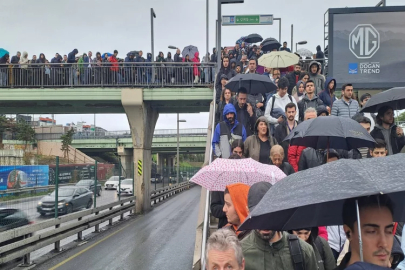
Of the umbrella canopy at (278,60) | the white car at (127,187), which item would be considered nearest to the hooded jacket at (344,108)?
the umbrella canopy at (278,60)

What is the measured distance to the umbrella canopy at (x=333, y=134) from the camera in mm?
5969

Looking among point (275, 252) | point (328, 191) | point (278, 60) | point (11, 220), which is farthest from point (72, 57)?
point (328, 191)

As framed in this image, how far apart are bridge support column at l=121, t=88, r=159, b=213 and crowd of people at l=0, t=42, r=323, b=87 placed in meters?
0.95

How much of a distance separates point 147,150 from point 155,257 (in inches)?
488

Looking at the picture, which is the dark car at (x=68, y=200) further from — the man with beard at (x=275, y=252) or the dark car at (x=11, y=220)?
the man with beard at (x=275, y=252)

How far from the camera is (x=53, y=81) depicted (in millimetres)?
20297

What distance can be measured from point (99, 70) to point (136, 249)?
11651 millimetres

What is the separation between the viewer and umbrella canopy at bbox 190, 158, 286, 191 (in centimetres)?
516

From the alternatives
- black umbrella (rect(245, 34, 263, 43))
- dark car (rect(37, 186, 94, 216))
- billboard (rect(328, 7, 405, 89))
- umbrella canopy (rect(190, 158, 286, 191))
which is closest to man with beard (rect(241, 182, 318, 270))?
umbrella canopy (rect(190, 158, 286, 191))

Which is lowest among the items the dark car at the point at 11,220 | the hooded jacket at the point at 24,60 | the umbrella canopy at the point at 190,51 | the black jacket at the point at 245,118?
the dark car at the point at 11,220

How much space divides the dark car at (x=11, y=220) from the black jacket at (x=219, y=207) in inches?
210

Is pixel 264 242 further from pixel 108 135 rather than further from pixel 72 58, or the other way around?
pixel 108 135

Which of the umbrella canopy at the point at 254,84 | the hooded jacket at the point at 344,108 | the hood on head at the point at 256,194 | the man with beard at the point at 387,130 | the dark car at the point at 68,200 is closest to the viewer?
the hood on head at the point at 256,194

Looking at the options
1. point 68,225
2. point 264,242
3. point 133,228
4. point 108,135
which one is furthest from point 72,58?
point 108,135
